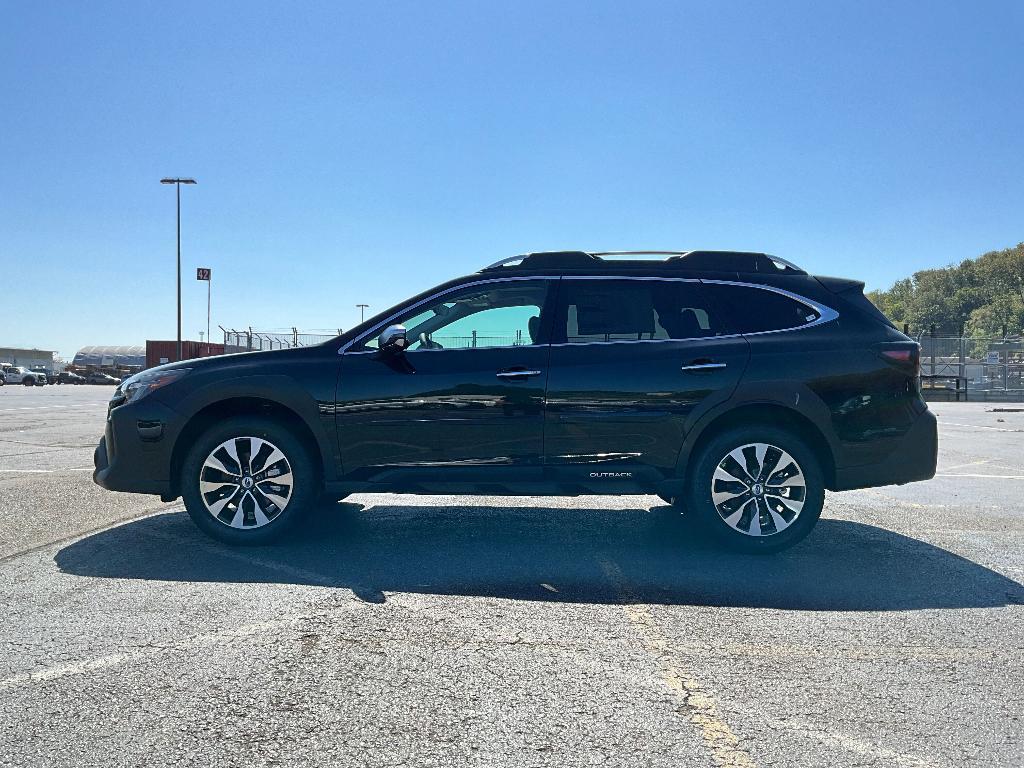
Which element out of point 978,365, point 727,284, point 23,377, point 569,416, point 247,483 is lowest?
point 247,483

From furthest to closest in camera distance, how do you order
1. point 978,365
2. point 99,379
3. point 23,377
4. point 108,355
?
1. point 108,355
2. point 99,379
3. point 23,377
4. point 978,365

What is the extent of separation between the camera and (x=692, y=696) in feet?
9.14

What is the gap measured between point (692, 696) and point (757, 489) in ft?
8.05

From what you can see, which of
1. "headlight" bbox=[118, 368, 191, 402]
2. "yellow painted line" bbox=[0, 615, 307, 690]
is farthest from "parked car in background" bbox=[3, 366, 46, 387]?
"yellow painted line" bbox=[0, 615, 307, 690]

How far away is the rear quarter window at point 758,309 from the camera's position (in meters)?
5.20

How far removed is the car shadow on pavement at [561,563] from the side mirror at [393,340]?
1.30m

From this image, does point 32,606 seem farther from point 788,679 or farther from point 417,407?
point 788,679

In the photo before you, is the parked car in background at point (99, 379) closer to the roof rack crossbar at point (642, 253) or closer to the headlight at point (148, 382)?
the headlight at point (148, 382)

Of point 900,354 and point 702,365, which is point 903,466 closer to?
point 900,354

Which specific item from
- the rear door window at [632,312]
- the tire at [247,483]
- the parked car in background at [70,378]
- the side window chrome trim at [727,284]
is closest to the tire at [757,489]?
the side window chrome trim at [727,284]

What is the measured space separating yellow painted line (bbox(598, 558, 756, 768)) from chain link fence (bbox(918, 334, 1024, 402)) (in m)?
34.1

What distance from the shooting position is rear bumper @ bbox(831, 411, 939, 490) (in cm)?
506

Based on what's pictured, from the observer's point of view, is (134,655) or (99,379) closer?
(134,655)

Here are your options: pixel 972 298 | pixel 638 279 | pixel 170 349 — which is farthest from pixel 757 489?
pixel 972 298
